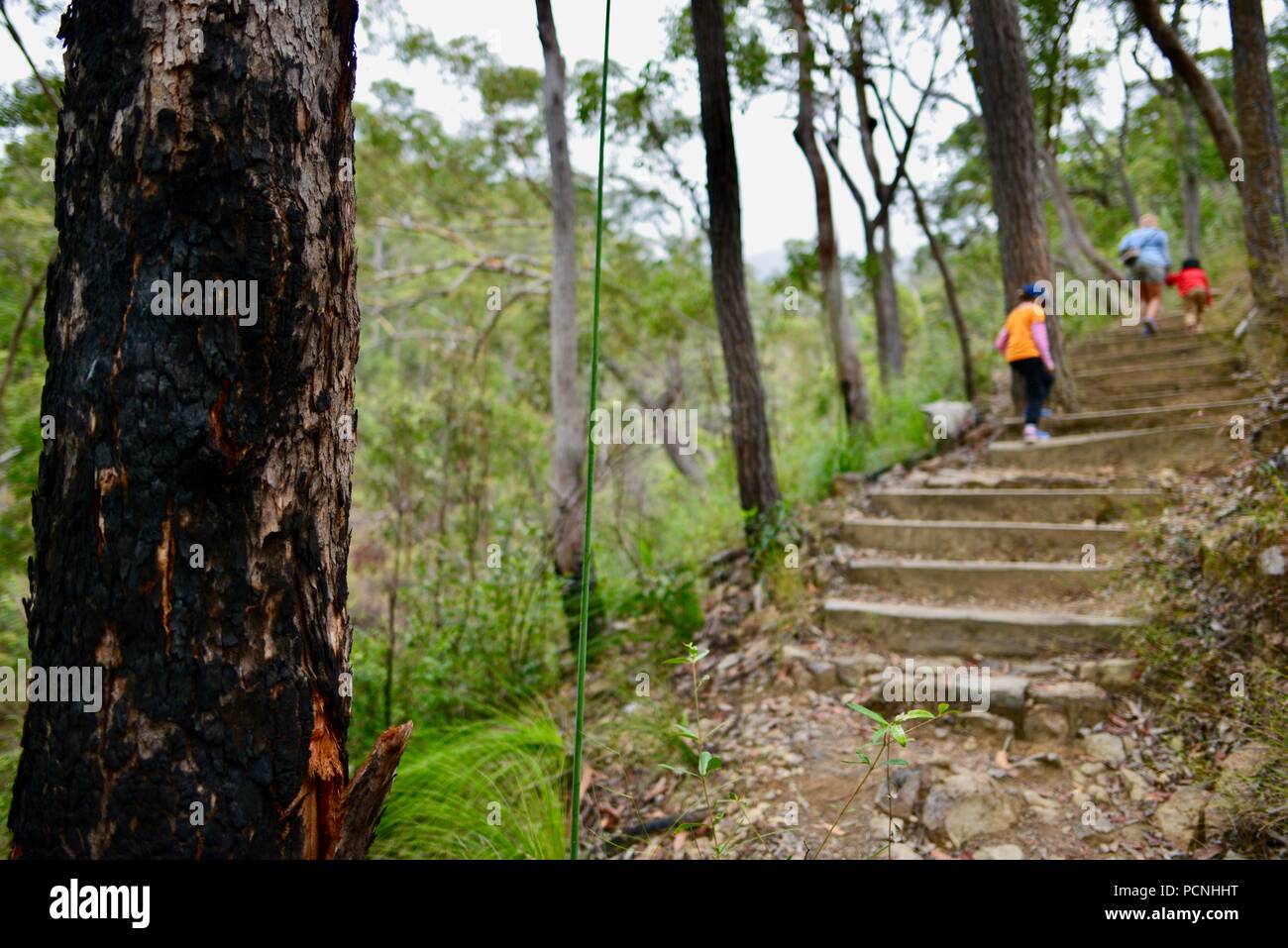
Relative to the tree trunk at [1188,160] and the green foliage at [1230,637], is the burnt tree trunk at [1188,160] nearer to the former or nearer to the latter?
the tree trunk at [1188,160]

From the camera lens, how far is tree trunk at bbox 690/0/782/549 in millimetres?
5203

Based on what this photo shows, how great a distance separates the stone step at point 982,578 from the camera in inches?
158


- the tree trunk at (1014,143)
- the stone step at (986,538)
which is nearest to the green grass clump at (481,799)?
the stone step at (986,538)

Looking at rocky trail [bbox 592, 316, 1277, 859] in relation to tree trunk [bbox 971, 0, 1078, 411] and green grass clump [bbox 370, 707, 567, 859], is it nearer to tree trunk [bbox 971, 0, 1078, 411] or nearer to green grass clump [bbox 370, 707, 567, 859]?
green grass clump [bbox 370, 707, 567, 859]

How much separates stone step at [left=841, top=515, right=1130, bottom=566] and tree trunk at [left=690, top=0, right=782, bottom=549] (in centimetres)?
75

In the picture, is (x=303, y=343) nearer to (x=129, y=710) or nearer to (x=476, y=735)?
(x=129, y=710)

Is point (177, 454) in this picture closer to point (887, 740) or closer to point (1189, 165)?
point (887, 740)

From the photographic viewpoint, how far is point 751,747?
11.3 feet

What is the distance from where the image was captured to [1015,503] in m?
4.98

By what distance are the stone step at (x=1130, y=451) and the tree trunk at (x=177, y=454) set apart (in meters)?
5.57

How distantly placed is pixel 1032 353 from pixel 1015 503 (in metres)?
1.82

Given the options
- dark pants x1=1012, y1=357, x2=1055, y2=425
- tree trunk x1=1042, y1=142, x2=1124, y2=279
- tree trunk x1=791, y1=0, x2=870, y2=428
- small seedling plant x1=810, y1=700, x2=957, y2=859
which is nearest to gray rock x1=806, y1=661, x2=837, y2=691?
small seedling plant x1=810, y1=700, x2=957, y2=859

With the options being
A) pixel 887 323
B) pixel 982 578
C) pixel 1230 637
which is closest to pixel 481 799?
pixel 1230 637
